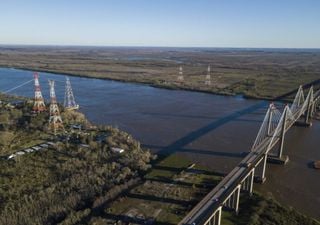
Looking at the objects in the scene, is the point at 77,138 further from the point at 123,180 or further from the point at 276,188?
the point at 276,188

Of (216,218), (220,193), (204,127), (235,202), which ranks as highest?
(220,193)

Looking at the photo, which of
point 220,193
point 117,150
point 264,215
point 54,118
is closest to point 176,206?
point 220,193

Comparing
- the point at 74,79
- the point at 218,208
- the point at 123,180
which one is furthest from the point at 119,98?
the point at 218,208

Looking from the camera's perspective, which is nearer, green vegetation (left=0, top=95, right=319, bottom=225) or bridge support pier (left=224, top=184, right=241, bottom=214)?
green vegetation (left=0, top=95, right=319, bottom=225)

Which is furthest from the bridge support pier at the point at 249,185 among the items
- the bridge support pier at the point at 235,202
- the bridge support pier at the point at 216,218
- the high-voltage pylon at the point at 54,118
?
the high-voltage pylon at the point at 54,118

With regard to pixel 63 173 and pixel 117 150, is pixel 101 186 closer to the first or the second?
pixel 63 173

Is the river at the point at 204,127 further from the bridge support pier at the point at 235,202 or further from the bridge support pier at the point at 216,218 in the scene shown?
the bridge support pier at the point at 216,218

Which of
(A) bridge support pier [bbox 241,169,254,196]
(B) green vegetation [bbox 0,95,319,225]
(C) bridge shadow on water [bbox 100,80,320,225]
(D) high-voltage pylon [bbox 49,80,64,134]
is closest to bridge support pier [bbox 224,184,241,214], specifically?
(B) green vegetation [bbox 0,95,319,225]

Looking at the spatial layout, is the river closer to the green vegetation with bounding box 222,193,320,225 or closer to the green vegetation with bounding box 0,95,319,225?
the green vegetation with bounding box 222,193,320,225
